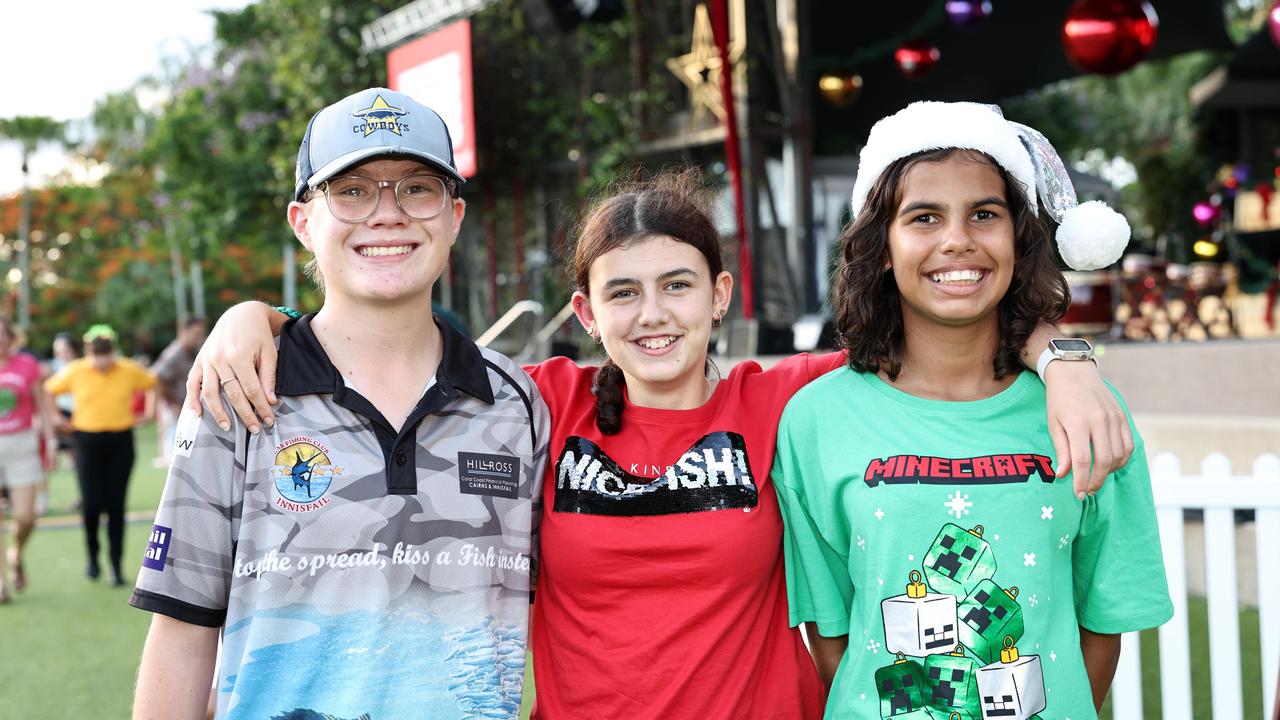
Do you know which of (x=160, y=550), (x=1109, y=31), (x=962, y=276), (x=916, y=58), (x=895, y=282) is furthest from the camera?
(x=916, y=58)

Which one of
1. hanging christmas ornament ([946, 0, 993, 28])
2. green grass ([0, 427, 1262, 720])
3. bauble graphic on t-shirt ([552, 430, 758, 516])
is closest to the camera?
bauble graphic on t-shirt ([552, 430, 758, 516])

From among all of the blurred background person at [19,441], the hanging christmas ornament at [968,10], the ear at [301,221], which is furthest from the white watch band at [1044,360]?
the hanging christmas ornament at [968,10]

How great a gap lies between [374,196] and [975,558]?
50.7 inches

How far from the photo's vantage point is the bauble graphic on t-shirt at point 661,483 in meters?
2.14

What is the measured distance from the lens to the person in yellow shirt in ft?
27.5

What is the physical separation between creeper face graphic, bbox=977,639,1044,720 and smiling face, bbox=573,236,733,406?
0.79 metres

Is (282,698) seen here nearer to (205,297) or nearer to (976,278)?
(976,278)

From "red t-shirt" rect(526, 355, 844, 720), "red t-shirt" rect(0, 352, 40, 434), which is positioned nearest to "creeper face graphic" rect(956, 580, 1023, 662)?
"red t-shirt" rect(526, 355, 844, 720)

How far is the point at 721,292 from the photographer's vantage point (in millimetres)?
2395

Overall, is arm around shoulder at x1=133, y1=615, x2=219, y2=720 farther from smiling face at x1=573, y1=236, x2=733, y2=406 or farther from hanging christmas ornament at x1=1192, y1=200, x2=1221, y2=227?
hanging christmas ornament at x1=1192, y1=200, x2=1221, y2=227

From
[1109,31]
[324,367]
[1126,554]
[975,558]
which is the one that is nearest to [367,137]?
[324,367]

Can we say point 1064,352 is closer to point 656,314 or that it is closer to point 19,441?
point 656,314

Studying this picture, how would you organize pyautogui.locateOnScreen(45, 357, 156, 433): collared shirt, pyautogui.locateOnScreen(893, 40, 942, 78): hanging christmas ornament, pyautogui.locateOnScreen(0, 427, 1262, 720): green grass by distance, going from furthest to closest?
pyautogui.locateOnScreen(893, 40, 942, 78): hanging christmas ornament, pyautogui.locateOnScreen(45, 357, 156, 433): collared shirt, pyautogui.locateOnScreen(0, 427, 1262, 720): green grass

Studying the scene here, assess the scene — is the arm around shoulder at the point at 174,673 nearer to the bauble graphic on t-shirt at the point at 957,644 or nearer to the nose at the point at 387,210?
the nose at the point at 387,210
